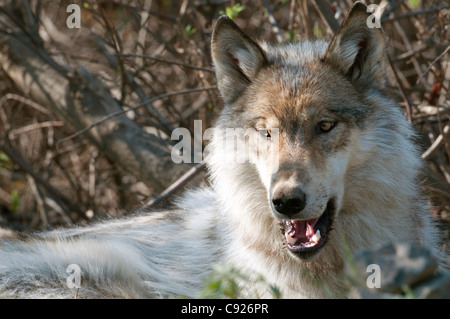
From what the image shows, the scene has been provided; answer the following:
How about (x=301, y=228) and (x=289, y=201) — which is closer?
(x=289, y=201)

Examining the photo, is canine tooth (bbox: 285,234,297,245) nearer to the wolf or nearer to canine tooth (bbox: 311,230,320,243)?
the wolf

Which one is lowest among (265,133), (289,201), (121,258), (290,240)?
(121,258)

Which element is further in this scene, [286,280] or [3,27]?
[3,27]

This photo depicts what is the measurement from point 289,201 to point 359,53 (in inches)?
54.5

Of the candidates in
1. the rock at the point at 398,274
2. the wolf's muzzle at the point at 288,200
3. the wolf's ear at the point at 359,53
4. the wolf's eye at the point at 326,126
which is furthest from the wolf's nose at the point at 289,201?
the wolf's ear at the point at 359,53

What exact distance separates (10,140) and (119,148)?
2.22m

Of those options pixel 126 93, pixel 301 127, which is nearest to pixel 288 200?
pixel 301 127

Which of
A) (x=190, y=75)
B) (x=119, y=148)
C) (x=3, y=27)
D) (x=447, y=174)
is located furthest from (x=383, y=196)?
(x=3, y=27)

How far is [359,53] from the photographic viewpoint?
14.7 ft

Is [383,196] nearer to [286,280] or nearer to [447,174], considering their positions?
[286,280]

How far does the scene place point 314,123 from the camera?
4.14 m

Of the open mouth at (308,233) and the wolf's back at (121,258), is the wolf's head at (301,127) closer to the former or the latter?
the open mouth at (308,233)

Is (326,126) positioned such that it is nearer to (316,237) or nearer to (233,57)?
(316,237)

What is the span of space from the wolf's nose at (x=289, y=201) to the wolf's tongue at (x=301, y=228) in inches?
9.7
